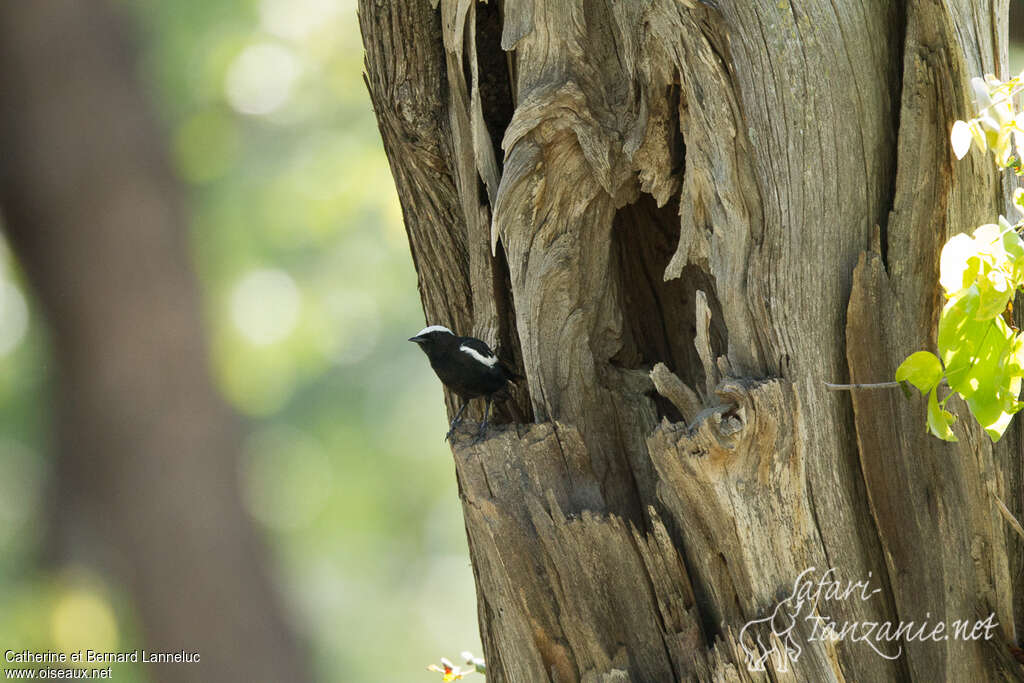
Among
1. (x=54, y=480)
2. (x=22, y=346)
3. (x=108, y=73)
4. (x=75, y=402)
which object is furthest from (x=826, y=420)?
(x=22, y=346)

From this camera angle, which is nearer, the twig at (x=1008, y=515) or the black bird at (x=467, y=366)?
the twig at (x=1008, y=515)

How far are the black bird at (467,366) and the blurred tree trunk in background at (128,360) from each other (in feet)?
12.1

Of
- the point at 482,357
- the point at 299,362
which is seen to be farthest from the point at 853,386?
the point at 299,362

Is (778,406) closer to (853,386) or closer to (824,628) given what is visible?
(853,386)

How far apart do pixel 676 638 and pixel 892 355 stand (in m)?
1.00

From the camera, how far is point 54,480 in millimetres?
8383

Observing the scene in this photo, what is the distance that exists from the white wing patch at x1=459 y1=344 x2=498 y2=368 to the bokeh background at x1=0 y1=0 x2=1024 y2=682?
4201mm

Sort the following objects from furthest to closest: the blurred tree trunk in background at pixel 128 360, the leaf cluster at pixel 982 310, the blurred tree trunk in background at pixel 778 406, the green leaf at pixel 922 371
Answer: the blurred tree trunk in background at pixel 128 360 < the blurred tree trunk in background at pixel 778 406 < the green leaf at pixel 922 371 < the leaf cluster at pixel 982 310

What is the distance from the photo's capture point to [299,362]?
50.1ft

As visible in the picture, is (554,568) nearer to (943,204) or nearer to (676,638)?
(676,638)

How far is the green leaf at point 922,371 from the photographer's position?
2.05 metres

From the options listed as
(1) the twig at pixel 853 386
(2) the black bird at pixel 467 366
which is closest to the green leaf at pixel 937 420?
(1) the twig at pixel 853 386

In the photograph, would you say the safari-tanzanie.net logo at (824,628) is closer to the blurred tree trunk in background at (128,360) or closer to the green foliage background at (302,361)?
the blurred tree trunk in background at (128,360)

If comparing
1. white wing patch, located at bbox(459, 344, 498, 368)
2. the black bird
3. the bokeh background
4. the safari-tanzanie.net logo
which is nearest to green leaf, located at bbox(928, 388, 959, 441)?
the safari-tanzanie.net logo
